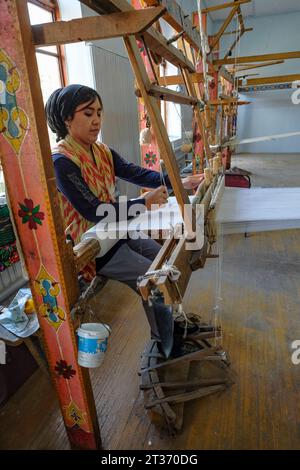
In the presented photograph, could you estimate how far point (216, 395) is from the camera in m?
1.65

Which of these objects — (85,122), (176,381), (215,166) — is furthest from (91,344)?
(215,166)

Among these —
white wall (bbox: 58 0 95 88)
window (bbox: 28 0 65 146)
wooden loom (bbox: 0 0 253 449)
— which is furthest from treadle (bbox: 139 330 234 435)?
white wall (bbox: 58 0 95 88)

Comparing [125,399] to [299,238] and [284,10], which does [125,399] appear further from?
[284,10]

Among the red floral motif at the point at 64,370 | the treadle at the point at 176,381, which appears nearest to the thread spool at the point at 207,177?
the treadle at the point at 176,381

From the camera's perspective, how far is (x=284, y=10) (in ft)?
29.0

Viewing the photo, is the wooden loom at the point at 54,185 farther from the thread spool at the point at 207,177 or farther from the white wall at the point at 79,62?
the white wall at the point at 79,62

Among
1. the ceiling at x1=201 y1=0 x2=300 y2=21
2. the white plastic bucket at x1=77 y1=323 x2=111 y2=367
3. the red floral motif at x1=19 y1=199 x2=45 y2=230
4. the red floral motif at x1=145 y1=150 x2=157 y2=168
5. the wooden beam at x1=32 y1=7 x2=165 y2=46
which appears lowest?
the white plastic bucket at x1=77 y1=323 x2=111 y2=367

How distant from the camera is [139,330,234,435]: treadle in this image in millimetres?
1475

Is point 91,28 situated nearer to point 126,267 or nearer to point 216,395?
point 126,267

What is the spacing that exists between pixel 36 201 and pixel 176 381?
1.27 m

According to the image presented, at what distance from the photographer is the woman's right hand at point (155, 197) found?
55.0 inches

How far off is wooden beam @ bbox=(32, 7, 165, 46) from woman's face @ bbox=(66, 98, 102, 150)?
42 cm

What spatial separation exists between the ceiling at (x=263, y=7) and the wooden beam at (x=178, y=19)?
707cm

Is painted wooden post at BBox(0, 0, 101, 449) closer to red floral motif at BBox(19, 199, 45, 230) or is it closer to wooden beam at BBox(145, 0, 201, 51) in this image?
red floral motif at BBox(19, 199, 45, 230)
